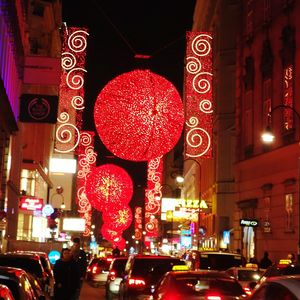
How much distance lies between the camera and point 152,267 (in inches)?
749

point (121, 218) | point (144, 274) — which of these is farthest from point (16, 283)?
point (121, 218)

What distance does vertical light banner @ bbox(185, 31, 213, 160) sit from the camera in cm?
3812

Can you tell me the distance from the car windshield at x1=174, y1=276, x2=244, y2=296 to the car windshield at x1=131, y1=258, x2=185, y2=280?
210 inches

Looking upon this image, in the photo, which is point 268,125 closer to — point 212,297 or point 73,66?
point 73,66

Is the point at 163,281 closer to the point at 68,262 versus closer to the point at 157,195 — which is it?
the point at 68,262

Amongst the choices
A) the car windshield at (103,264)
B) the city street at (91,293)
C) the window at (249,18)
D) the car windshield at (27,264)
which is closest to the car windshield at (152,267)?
the car windshield at (27,264)

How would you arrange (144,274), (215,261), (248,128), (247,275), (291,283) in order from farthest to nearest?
(248,128) < (215,261) < (247,275) < (144,274) < (291,283)

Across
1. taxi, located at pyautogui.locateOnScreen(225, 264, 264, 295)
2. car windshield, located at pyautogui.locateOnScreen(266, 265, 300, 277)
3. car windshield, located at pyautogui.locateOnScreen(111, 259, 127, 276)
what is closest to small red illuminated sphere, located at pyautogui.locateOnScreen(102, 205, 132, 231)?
car windshield, located at pyautogui.locateOnScreen(111, 259, 127, 276)

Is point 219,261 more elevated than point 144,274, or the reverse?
point 219,261

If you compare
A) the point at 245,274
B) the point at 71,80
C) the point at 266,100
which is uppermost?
the point at 266,100

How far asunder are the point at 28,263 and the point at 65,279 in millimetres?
972

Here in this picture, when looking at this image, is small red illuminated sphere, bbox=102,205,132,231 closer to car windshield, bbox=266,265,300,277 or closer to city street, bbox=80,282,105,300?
city street, bbox=80,282,105,300

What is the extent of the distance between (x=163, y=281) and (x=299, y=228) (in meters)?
A: 19.5

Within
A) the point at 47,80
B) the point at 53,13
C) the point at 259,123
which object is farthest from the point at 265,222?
the point at 53,13
